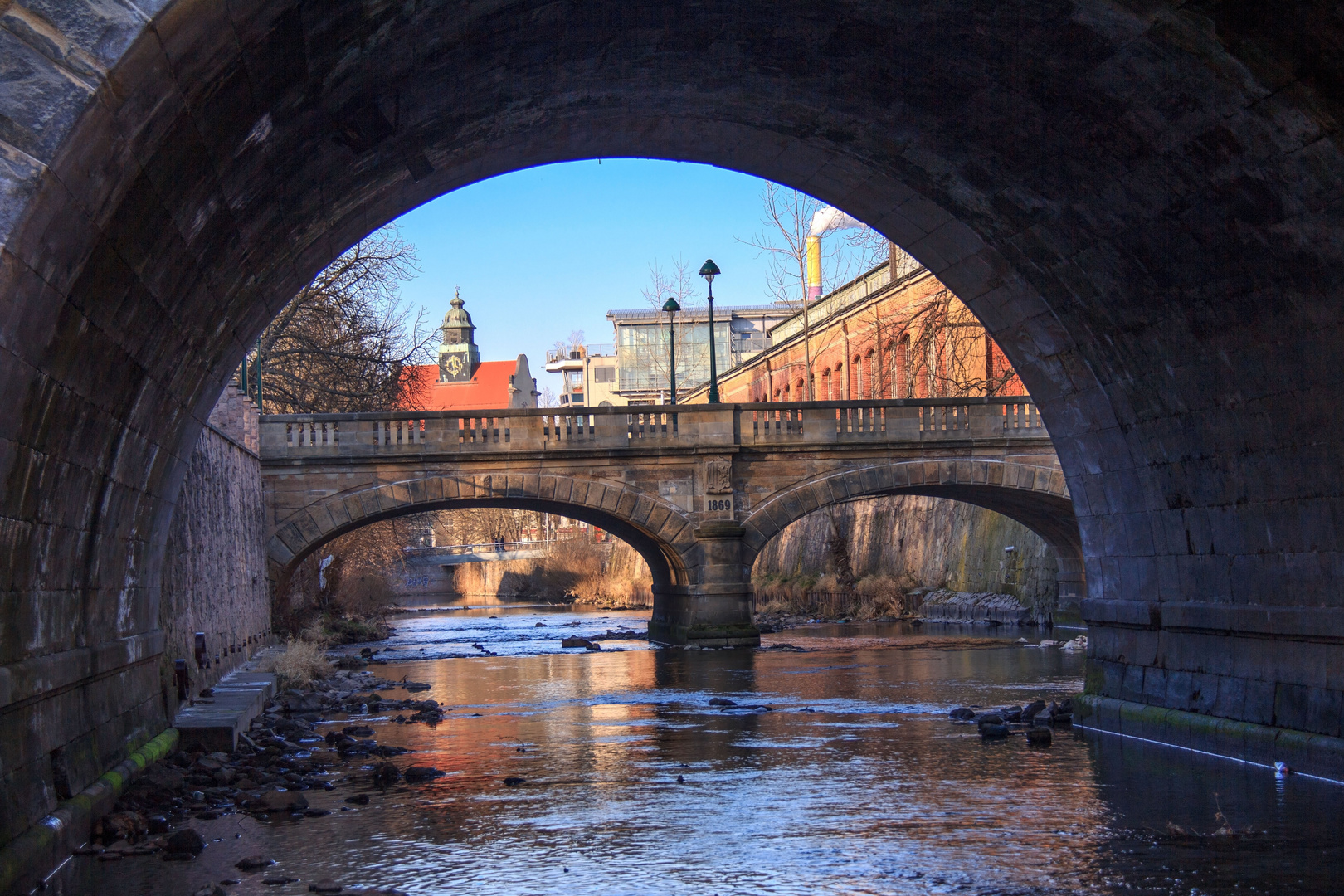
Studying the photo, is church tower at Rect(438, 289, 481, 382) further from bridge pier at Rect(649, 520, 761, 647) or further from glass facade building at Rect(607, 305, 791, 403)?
bridge pier at Rect(649, 520, 761, 647)

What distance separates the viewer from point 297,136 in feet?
22.1

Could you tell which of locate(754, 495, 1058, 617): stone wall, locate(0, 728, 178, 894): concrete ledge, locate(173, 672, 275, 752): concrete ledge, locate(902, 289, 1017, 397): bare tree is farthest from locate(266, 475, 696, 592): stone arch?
locate(0, 728, 178, 894): concrete ledge

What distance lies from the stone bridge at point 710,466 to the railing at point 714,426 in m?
0.03

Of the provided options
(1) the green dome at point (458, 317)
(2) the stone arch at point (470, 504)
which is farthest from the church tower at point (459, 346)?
(2) the stone arch at point (470, 504)

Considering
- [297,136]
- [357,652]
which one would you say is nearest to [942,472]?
[357,652]

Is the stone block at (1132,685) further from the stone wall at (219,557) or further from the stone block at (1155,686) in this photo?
the stone wall at (219,557)

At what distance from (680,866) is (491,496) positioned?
1893cm

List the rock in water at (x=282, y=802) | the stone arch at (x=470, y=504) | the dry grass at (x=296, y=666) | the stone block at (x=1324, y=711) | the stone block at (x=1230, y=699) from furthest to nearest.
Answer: the stone arch at (x=470, y=504)
the dry grass at (x=296, y=666)
the stone block at (x=1230, y=699)
the rock in water at (x=282, y=802)
the stone block at (x=1324, y=711)

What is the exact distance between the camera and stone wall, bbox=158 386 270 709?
12367 millimetres

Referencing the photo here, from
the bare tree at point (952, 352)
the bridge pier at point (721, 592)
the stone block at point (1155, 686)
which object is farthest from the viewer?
the bare tree at point (952, 352)

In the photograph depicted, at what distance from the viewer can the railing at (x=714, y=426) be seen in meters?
25.1

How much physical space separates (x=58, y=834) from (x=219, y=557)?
997 centimetres

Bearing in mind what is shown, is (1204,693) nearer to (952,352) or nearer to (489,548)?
(952,352)

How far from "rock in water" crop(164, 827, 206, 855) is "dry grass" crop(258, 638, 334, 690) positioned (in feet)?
31.8
